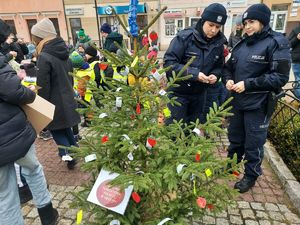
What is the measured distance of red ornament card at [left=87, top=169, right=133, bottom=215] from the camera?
1906mm

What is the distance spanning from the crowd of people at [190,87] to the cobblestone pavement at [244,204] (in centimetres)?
15

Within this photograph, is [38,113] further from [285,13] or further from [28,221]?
[285,13]

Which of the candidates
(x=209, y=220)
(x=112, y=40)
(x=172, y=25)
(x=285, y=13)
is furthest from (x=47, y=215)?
(x=285, y=13)

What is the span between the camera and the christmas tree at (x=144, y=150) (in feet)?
5.97

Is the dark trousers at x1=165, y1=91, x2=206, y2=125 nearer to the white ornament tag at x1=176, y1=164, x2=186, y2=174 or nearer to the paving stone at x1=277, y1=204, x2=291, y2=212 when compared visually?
the paving stone at x1=277, y1=204, x2=291, y2=212

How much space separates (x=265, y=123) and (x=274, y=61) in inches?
28.6

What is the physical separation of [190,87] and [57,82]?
176 centimetres

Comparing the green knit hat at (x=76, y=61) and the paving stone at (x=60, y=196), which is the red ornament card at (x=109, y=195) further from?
the green knit hat at (x=76, y=61)

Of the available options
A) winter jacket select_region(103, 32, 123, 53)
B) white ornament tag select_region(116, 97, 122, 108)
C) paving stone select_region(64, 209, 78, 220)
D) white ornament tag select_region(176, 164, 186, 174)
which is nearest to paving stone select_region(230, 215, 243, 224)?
white ornament tag select_region(176, 164, 186, 174)

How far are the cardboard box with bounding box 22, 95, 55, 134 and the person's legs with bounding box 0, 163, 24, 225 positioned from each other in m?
0.43

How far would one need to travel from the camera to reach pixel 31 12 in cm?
2436

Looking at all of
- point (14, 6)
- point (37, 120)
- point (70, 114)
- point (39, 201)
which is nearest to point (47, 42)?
point (70, 114)

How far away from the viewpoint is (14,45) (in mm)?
7879

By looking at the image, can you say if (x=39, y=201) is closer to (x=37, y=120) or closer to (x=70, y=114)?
(x=37, y=120)
